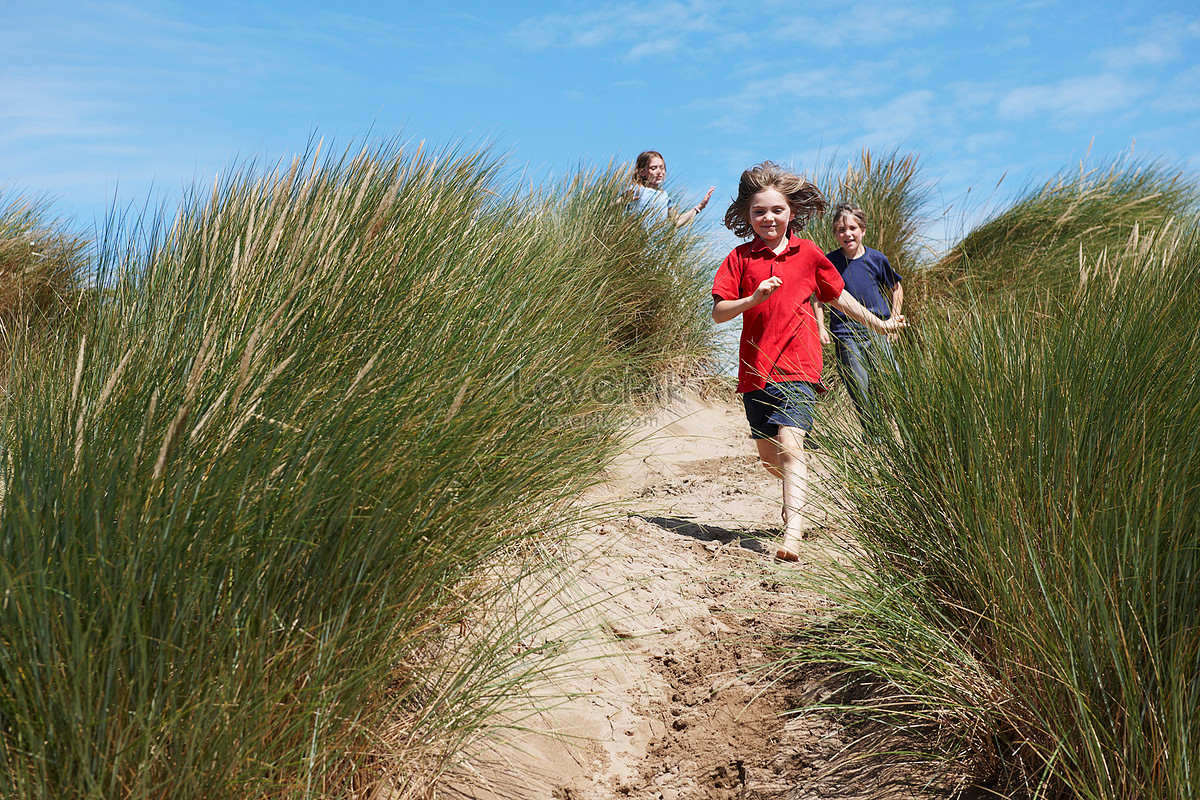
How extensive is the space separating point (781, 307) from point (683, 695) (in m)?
1.77

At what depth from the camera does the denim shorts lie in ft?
10.5

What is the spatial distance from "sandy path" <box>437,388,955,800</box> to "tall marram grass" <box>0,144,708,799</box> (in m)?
0.28

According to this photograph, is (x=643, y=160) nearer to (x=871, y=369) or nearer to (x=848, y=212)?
(x=848, y=212)

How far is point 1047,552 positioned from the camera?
1.80 meters

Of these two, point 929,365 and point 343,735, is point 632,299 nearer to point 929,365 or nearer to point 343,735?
point 929,365

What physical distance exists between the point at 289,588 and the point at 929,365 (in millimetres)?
1870

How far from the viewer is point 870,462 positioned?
250 centimetres

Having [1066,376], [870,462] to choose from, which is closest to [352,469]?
[870,462]

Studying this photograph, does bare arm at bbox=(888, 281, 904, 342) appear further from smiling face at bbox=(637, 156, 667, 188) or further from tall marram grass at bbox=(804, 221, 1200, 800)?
smiling face at bbox=(637, 156, 667, 188)

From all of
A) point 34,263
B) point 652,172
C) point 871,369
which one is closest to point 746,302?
point 871,369

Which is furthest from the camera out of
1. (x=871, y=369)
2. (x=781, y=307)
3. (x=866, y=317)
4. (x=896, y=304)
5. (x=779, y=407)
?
(x=896, y=304)

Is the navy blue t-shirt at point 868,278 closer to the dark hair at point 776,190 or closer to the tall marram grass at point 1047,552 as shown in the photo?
the dark hair at point 776,190

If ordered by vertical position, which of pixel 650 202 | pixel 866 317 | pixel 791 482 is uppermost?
pixel 650 202

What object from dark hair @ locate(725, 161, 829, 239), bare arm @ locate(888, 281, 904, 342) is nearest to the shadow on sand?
bare arm @ locate(888, 281, 904, 342)
